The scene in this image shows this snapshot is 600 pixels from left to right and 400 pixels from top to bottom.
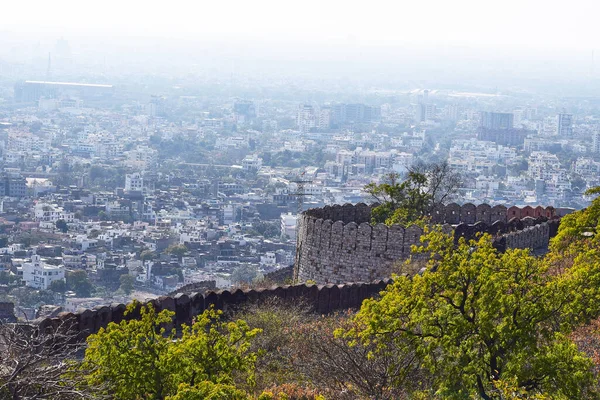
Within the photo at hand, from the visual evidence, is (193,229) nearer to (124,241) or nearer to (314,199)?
(124,241)

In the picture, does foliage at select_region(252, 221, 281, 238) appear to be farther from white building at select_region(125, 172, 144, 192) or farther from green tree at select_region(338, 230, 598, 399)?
green tree at select_region(338, 230, 598, 399)

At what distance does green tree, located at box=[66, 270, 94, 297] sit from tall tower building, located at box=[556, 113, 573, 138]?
93.7 meters

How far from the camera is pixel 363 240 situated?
17297 mm

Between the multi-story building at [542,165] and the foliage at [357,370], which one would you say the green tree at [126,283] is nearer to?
the foliage at [357,370]

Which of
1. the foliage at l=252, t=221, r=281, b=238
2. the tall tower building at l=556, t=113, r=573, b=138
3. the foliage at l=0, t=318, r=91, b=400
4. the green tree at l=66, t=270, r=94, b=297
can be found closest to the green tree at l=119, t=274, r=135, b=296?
the green tree at l=66, t=270, r=94, b=297

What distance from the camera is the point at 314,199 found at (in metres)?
86.9

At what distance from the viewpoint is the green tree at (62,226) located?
73.6 m

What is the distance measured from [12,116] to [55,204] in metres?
73.3

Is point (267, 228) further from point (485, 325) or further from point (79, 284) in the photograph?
point (485, 325)

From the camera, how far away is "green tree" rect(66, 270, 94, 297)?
53.2 metres

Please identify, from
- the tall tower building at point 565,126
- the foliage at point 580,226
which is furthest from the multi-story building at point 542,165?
the foliage at point 580,226

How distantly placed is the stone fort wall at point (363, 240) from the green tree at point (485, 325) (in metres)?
7.24

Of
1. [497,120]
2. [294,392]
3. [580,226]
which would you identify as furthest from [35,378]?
[497,120]

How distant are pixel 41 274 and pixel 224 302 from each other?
136ft
